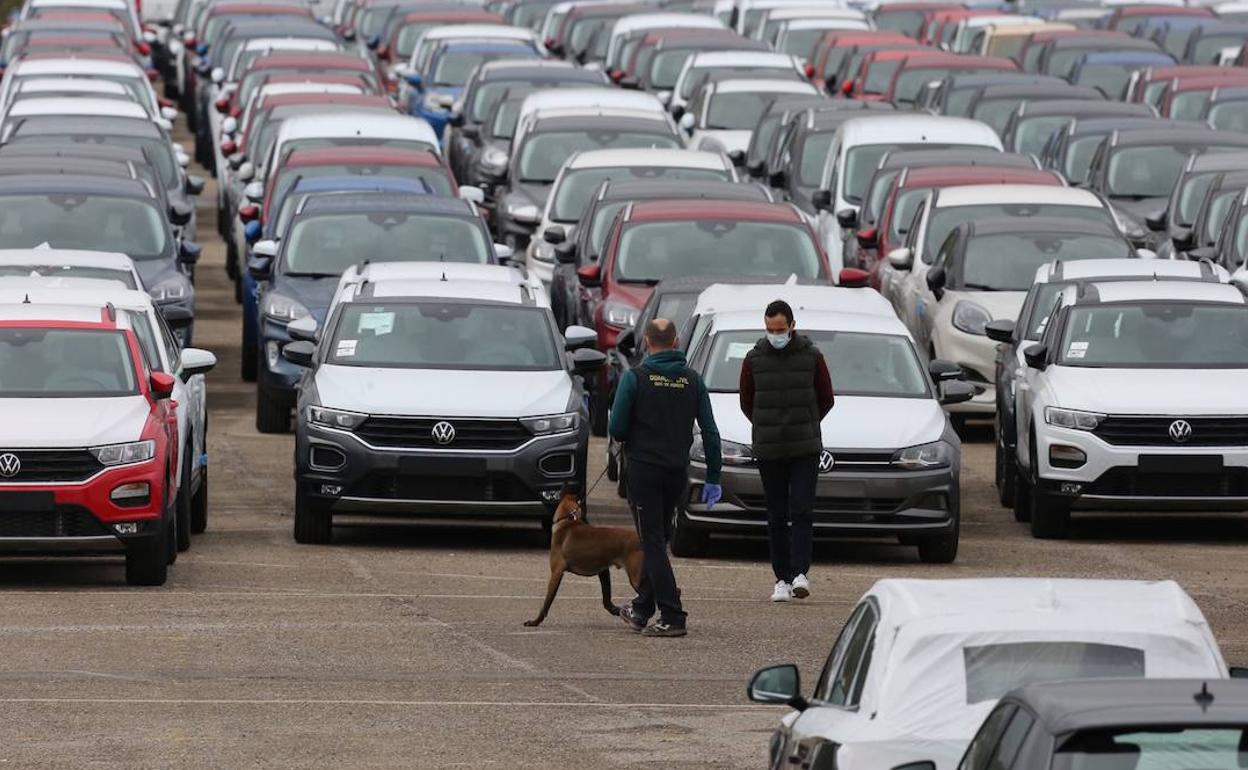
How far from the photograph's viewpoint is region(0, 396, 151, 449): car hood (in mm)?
16766

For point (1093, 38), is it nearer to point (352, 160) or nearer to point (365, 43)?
point (365, 43)

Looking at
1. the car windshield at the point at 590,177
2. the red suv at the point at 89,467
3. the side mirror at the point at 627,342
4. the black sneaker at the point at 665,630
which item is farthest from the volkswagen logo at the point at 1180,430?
the car windshield at the point at 590,177

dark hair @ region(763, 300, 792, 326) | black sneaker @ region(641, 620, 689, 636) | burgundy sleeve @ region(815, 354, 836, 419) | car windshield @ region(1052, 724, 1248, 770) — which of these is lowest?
black sneaker @ region(641, 620, 689, 636)

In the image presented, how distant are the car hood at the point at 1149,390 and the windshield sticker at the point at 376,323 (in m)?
3.84

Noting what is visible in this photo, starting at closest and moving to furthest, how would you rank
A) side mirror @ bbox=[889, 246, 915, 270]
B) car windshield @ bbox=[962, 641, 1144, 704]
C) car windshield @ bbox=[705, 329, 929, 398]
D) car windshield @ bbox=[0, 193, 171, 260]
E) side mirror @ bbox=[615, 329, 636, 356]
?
car windshield @ bbox=[962, 641, 1144, 704]
car windshield @ bbox=[705, 329, 929, 398]
side mirror @ bbox=[615, 329, 636, 356]
car windshield @ bbox=[0, 193, 171, 260]
side mirror @ bbox=[889, 246, 915, 270]

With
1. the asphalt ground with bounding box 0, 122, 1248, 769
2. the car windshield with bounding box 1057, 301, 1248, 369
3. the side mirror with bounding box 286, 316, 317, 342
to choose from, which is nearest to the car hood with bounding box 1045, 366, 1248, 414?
the car windshield with bounding box 1057, 301, 1248, 369

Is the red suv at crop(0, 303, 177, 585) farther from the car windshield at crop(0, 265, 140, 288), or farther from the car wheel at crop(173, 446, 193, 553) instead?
the car windshield at crop(0, 265, 140, 288)

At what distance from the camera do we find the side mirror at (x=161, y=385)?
17484mm

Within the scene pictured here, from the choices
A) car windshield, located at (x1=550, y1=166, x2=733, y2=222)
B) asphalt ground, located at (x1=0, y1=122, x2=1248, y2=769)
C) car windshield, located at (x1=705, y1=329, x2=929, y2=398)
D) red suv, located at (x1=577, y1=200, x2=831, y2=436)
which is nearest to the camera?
asphalt ground, located at (x1=0, y1=122, x2=1248, y2=769)

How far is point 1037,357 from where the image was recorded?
2019 centimetres

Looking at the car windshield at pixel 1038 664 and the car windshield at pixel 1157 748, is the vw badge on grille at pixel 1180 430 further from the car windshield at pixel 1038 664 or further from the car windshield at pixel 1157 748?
the car windshield at pixel 1157 748

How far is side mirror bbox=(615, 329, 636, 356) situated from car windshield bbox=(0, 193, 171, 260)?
5123 millimetres

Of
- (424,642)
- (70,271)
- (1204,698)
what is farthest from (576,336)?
Result: (1204,698)

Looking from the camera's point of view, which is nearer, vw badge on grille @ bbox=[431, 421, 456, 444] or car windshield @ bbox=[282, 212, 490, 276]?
vw badge on grille @ bbox=[431, 421, 456, 444]
